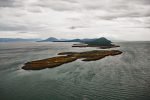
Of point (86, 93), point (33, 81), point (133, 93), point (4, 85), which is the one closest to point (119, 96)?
point (133, 93)

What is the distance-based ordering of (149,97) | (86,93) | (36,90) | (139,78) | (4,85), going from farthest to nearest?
1. (139,78)
2. (4,85)
3. (36,90)
4. (86,93)
5. (149,97)

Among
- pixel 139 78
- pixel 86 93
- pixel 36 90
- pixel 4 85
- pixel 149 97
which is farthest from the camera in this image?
pixel 139 78

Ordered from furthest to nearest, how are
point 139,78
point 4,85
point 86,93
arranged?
1. point 139,78
2. point 4,85
3. point 86,93

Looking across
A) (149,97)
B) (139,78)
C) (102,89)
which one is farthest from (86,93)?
(139,78)

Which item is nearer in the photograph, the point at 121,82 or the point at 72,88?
the point at 72,88

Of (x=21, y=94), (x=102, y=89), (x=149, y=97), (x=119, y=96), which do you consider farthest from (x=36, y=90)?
(x=149, y=97)

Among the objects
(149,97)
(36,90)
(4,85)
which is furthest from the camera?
(4,85)

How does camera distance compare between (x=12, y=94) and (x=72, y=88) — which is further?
(x=72, y=88)

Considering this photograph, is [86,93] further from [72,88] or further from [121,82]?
[121,82]

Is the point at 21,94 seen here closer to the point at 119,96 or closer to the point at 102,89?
the point at 102,89
